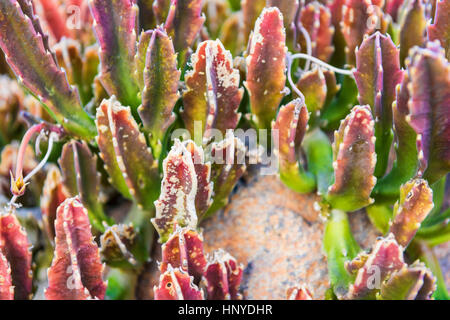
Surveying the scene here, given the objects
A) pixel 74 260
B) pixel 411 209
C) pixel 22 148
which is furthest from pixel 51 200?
pixel 411 209

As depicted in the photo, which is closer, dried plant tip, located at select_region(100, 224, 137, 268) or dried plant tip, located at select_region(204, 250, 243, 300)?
dried plant tip, located at select_region(204, 250, 243, 300)

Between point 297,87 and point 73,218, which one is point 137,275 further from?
point 297,87

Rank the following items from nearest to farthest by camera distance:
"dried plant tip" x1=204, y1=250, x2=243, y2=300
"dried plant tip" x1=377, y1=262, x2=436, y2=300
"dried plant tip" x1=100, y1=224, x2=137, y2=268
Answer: "dried plant tip" x1=377, y1=262, x2=436, y2=300 → "dried plant tip" x1=204, y1=250, x2=243, y2=300 → "dried plant tip" x1=100, y1=224, x2=137, y2=268

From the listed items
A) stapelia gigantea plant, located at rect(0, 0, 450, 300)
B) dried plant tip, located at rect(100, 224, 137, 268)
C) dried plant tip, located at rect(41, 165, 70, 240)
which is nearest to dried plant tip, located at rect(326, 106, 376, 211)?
stapelia gigantea plant, located at rect(0, 0, 450, 300)

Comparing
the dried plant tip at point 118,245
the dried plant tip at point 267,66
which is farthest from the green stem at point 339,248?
the dried plant tip at point 118,245

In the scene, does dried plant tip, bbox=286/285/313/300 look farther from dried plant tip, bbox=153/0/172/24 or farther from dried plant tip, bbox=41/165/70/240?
dried plant tip, bbox=153/0/172/24

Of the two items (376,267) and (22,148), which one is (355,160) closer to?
(376,267)

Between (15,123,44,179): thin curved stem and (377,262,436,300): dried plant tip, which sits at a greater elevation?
(15,123,44,179): thin curved stem
